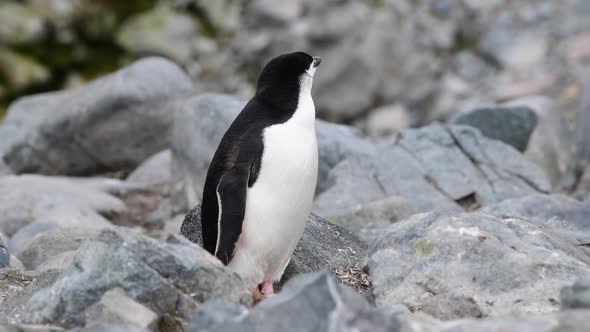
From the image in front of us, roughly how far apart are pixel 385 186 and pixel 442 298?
4.09 metres

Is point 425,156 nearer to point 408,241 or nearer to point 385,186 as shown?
point 385,186

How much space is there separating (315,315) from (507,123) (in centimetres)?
696

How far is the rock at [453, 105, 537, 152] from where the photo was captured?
9.84 m

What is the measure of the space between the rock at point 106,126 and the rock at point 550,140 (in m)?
3.61

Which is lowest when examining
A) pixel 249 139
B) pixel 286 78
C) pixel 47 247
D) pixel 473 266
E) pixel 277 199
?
pixel 47 247

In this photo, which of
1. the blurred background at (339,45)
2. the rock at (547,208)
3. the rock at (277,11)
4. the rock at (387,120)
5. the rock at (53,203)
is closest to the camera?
the rock at (547,208)

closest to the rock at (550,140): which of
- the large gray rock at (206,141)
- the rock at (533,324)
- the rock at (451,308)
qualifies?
the large gray rock at (206,141)

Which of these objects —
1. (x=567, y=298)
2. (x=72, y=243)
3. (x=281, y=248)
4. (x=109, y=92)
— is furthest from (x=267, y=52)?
(x=567, y=298)

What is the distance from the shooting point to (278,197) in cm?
502

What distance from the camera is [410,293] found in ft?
14.8

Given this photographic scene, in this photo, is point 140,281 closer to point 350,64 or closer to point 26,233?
point 26,233

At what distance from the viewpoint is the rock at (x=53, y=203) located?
8.42m

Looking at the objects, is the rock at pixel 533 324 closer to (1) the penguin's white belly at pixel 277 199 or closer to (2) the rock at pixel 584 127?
(1) the penguin's white belly at pixel 277 199

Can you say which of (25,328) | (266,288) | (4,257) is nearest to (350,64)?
(4,257)
